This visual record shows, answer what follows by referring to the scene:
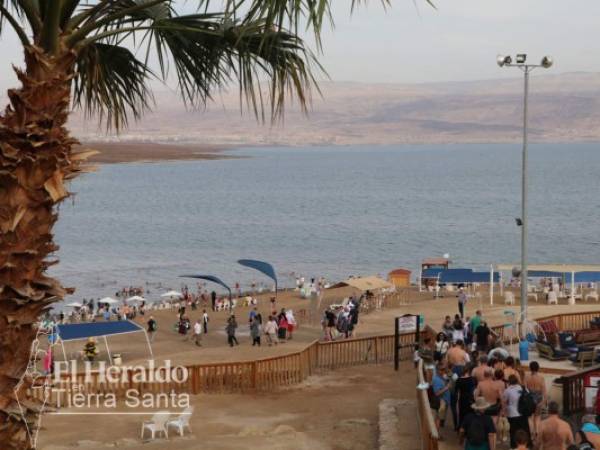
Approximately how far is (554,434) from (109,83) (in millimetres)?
6603

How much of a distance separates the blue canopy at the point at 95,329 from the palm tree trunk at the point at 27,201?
19664 millimetres

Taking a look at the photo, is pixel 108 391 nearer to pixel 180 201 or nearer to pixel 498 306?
pixel 498 306

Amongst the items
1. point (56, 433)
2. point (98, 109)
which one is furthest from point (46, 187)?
point (56, 433)

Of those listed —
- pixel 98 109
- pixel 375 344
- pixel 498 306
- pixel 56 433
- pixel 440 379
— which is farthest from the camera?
pixel 498 306

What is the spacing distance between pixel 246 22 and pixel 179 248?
92678mm

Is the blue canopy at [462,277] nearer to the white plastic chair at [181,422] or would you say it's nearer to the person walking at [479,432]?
the white plastic chair at [181,422]

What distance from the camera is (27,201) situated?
191 inches

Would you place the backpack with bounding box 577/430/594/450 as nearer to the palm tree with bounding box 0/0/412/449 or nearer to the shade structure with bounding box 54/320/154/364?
the palm tree with bounding box 0/0/412/449

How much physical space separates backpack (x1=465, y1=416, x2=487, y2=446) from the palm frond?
620cm

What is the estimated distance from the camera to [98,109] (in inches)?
262

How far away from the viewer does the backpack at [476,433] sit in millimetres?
10992

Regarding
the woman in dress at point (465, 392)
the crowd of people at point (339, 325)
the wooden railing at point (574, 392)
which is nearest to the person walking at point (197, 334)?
the crowd of people at point (339, 325)

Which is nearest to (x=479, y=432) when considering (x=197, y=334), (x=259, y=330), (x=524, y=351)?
(x=524, y=351)

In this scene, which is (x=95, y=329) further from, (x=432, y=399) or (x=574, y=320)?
(x=574, y=320)
